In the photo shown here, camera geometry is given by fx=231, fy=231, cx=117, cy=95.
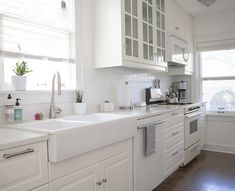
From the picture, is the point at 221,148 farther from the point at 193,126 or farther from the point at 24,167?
the point at 24,167

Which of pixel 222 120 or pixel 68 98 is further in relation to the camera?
pixel 222 120

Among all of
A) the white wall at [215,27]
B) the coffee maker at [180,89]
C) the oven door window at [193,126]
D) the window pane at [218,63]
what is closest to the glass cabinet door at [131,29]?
the oven door window at [193,126]

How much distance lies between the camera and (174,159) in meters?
3.18

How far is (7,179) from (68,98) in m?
1.29

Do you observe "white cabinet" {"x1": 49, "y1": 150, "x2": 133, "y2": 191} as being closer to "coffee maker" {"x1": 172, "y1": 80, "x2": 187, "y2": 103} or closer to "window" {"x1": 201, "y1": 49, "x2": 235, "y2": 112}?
"coffee maker" {"x1": 172, "y1": 80, "x2": 187, "y2": 103}

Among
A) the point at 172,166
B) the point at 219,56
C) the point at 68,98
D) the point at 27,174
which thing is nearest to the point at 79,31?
the point at 68,98

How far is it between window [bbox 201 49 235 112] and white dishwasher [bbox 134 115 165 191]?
2.36m

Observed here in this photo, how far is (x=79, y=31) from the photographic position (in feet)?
8.23

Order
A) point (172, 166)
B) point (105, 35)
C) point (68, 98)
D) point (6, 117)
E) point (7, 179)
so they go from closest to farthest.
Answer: point (7, 179), point (6, 117), point (68, 98), point (105, 35), point (172, 166)

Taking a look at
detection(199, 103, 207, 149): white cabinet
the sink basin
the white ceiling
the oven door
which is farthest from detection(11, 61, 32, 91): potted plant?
detection(199, 103, 207, 149): white cabinet

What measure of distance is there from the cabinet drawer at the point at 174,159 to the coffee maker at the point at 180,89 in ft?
4.62

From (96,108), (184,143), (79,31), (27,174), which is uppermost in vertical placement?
(79,31)

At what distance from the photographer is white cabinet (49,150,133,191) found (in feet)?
4.96

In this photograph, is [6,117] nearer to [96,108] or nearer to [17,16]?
[17,16]
